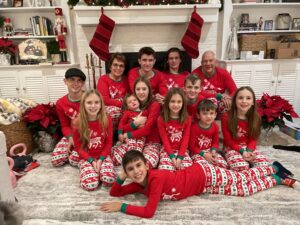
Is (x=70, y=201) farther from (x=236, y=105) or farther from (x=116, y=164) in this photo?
(x=236, y=105)

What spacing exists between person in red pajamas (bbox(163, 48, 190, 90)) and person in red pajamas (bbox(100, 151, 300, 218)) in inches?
49.8

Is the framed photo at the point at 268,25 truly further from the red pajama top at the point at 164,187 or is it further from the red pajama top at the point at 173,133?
the red pajama top at the point at 164,187

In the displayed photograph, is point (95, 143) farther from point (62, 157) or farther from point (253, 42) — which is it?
point (253, 42)

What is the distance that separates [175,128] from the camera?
2.11 m

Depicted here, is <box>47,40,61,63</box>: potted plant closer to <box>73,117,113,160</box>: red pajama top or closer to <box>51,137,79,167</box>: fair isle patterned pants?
<box>51,137,79,167</box>: fair isle patterned pants

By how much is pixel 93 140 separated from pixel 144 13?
5.96 feet

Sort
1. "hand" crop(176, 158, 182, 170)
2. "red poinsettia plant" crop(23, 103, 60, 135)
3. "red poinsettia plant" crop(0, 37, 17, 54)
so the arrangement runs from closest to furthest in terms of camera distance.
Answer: "hand" crop(176, 158, 182, 170) < "red poinsettia plant" crop(23, 103, 60, 135) < "red poinsettia plant" crop(0, 37, 17, 54)

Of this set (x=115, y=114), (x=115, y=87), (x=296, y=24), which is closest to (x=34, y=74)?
(x=115, y=87)

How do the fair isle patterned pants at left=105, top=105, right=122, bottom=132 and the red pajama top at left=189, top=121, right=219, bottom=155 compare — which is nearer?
the red pajama top at left=189, top=121, right=219, bottom=155

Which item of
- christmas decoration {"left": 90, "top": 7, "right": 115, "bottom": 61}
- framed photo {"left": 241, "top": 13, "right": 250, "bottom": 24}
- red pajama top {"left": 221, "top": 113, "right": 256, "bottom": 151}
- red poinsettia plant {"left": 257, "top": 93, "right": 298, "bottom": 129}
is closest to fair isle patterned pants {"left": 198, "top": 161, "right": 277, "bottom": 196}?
red pajama top {"left": 221, "top": 113, "right": 256, "bottom": 151}

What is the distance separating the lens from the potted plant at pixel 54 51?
3.52 m

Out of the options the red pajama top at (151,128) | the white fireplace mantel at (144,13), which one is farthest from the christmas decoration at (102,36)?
the red pajama top at (151,128)

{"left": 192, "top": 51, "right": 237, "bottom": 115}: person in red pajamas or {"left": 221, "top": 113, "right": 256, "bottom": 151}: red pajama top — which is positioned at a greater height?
{"left": 192, "top": 51, "right": 237, "bottom": 115}: person in red pajamas

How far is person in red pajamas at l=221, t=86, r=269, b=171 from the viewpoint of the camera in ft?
6.80
